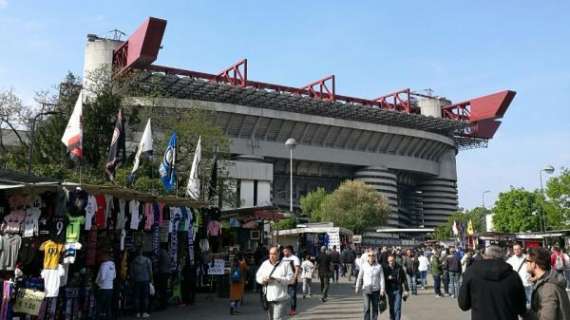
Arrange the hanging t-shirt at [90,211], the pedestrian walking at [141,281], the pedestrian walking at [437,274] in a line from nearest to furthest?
1. the hanging t-shirt at [90,211]
2. the pedestrian walking at [141,281]
3. the pedestrian walking at [437,274]

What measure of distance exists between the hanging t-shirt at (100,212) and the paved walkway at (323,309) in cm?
297

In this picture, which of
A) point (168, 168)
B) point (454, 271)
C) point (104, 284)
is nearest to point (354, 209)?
point (454, 271)

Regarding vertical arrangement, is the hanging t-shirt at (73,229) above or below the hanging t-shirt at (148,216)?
below

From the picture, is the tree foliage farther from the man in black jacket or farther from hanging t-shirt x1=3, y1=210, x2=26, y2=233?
the man in black jacket

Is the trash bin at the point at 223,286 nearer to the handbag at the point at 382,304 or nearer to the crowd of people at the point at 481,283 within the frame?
the crowd of people at the point at 481,283

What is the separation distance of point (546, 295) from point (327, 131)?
7408 cm

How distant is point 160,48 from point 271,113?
20.0 metres

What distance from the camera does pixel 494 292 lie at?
525 cm

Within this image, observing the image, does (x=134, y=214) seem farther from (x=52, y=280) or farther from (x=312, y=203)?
Result: (x=312, y=203)

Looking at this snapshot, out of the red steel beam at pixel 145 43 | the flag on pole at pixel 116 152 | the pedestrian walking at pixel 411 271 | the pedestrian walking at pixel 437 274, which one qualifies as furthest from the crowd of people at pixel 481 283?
the red steel beam at pixel 145 43

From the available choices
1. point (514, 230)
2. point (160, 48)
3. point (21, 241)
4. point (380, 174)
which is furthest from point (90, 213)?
point (380, 174)

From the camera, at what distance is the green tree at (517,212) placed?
58.7 metres

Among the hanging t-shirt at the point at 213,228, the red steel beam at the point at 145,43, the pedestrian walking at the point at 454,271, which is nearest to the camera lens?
the pedestrian walking at the point at 454,271

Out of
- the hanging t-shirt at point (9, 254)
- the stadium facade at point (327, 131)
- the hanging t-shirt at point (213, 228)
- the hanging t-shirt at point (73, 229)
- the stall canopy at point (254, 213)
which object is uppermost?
the stadium facade at point (327, 131)
